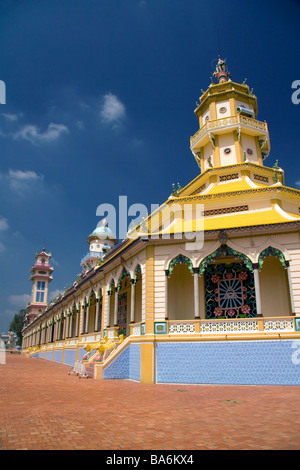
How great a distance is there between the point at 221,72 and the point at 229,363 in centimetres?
2133

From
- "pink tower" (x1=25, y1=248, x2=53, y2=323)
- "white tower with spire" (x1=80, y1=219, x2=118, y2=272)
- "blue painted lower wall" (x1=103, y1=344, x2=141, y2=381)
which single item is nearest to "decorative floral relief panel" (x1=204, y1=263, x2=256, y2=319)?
"blue painted lower wall" (x1=103, y1=344, x2=141, y2=381)

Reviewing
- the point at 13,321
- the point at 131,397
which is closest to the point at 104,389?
the point at 131,397

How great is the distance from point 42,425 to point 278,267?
12.8m

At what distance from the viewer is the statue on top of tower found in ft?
83.8

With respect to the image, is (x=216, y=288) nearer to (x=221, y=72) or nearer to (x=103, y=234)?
(x=221, y=72)

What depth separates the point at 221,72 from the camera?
25844mm

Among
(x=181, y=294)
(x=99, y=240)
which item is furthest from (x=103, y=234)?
(x=181, y=294)

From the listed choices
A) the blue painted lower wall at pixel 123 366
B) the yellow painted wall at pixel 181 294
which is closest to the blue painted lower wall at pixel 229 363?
the blue painted lower wall at pixel 123 366

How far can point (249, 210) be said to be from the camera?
1764cm

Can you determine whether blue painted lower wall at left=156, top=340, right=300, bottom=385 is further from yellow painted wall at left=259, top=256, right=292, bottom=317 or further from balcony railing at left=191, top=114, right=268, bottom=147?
balcony railing at left=191, top=114, right=268, bottom=147

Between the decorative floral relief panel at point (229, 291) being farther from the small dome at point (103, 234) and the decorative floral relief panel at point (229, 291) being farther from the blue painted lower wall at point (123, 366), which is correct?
the small dome at point (103, 234)

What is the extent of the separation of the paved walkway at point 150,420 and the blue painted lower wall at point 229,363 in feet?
6.45
